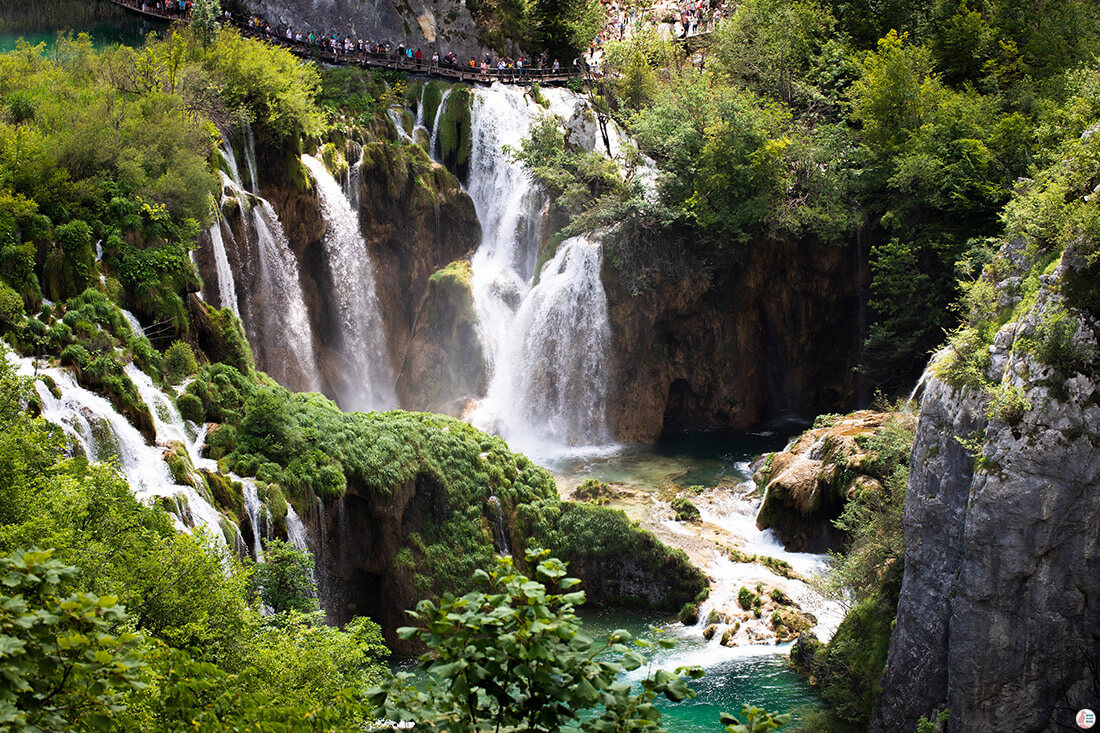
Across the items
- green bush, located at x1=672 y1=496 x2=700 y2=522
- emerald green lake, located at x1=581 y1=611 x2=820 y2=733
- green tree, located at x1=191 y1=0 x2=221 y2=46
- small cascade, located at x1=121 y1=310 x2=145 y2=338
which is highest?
green tree, located at x1=191 y1=0 x2=221 y2=46

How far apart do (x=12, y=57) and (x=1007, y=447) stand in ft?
85.1

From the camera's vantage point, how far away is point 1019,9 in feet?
117

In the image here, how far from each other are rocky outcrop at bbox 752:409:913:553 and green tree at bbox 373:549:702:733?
18.4 m

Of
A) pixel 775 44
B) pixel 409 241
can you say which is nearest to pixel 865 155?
pixel 775 44

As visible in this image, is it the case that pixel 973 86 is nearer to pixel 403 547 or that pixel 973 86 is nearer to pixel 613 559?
pixel 613 559

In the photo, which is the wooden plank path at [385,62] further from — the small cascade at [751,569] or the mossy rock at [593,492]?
the small cascade at [751,569]

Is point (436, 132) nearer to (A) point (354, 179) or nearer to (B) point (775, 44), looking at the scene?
(A) point (354, 179)

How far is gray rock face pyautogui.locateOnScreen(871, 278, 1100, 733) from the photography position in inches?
576

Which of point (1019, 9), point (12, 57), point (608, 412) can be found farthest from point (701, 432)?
point (12, 57)

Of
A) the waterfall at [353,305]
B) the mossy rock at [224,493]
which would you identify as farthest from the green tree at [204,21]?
the mossy rock at [224,493]

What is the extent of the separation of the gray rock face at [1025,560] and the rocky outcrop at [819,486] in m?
7.67

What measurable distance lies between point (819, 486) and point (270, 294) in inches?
705

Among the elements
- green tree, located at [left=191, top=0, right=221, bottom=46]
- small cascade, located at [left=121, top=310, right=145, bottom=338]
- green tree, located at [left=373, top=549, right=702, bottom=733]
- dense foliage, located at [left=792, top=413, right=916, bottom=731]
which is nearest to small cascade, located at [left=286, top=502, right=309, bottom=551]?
small cascade, located at [left=121, top=310, right=145, bottom=338]

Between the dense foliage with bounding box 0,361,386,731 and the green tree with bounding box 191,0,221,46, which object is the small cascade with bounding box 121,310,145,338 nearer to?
the dense foliage with bounding box 0,361,386,731
